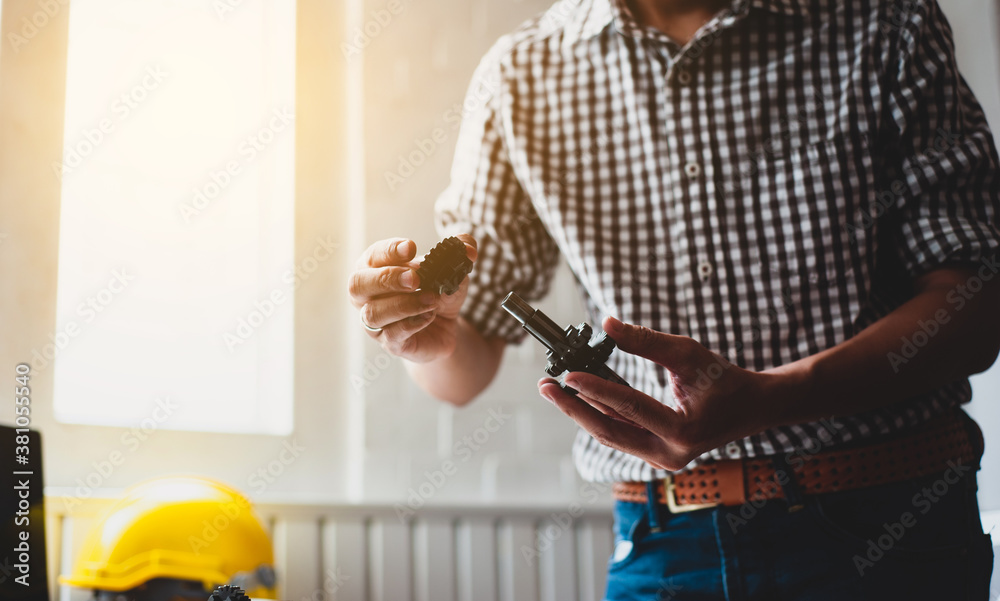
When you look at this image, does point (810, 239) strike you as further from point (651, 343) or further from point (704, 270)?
point (651, 343)

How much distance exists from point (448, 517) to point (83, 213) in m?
1.06

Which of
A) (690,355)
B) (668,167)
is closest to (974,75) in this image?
(668,167)

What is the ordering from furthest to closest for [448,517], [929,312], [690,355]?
1. [448,517]
2. [929,312]
3. [690,355]

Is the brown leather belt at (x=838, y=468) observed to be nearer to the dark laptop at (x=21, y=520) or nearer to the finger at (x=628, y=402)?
the finger at (x=628, y=402)

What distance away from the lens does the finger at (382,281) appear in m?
0.81

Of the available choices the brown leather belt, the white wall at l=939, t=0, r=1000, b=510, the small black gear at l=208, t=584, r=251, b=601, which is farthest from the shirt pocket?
the white wall at l=939, t=0, r=1000, b=510

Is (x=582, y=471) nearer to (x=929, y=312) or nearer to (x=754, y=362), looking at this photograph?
(x=754, y=362)

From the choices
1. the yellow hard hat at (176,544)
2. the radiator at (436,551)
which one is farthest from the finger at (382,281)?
the radiator at (436,551)

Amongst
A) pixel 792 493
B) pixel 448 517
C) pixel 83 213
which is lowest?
pixel 448 517

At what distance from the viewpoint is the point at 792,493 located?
927mm

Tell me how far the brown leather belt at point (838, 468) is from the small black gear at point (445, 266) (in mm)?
393

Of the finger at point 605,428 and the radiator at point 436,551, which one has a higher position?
the finger at point 605,428

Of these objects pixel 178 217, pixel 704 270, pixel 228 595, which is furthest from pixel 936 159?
pixel 178 217

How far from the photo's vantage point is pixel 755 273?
40.7 inches
